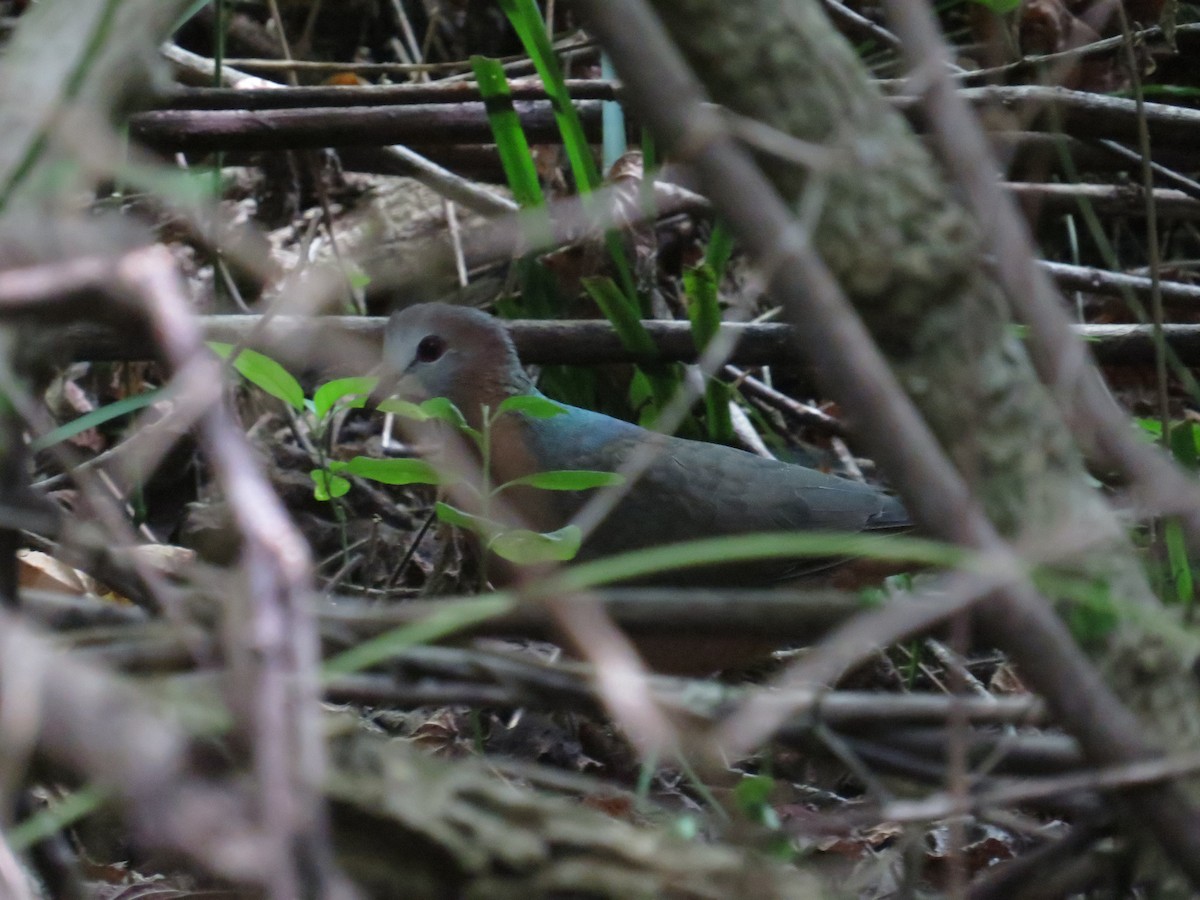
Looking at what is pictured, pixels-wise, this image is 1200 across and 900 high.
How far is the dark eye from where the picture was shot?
4.04 m

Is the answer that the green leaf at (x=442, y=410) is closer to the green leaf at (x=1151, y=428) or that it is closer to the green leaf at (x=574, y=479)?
the green leaf at (x=574, y=479)

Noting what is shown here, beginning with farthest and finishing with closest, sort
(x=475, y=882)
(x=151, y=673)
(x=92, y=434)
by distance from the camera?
1. (x=92, y=434)
2. (x=151, y=673)
3. (x=475, y=882)

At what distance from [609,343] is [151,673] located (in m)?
2.69

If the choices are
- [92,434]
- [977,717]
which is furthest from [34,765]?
[92,434]

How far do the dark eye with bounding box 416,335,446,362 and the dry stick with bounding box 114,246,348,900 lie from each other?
9.74 feet

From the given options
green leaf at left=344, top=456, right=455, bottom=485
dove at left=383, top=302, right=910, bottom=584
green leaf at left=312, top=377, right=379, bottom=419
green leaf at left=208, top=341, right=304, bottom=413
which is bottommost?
dove at left=383, top=302, right=910, bottom=584

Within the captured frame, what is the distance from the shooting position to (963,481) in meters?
1.28

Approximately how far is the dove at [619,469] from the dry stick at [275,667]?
2.53 meters

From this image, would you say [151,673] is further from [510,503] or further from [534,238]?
Result: [534,238]

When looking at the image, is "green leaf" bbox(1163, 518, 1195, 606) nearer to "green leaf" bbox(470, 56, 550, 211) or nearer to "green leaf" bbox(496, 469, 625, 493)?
"green leaf" bbox(496, 469, 625, 493)

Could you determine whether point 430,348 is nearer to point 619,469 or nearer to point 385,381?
point 385,381

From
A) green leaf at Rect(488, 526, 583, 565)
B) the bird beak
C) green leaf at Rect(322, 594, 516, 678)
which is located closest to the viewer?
green leaf at Rect(322, 594, 516, 678)

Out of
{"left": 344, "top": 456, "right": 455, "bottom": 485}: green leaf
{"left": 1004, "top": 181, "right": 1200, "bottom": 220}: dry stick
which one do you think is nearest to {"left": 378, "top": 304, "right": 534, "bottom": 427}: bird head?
{"left": 344, "top": 456, "right": 455, "bottom": 485}: green leaf

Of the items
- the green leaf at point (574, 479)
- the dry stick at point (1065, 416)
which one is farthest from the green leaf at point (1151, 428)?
the dry stick at point (1065, 416)
